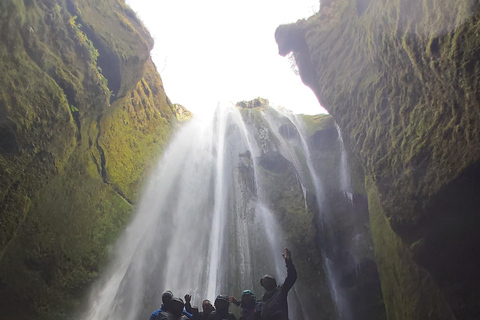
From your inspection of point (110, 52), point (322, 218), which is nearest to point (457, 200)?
point (322, 218)

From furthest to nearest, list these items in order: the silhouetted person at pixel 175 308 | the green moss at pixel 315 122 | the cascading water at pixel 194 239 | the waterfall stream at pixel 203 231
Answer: the green moss at pixel 315 122 → the waterfall stream at pixel 203 231 → the cascading water at pixel 194 239 → the silhouetted person at pixel 175 308

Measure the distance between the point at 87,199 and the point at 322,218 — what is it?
8559 mm

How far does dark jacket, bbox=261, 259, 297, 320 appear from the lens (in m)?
4.46

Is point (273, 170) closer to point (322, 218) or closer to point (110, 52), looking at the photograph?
point (322, 218)

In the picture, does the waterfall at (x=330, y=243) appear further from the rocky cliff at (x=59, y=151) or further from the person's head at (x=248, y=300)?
the rocky cliff at (x=59, y=151)

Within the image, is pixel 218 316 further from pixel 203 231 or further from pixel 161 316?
pixel 203 231

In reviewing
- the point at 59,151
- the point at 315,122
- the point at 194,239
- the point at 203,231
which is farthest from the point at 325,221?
the point at 59,151

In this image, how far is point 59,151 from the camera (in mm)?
6754

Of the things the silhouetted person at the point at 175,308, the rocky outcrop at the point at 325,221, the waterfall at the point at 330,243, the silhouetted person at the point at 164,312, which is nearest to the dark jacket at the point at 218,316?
the silhouetted person at the point at 175,308

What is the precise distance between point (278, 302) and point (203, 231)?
6784 mm

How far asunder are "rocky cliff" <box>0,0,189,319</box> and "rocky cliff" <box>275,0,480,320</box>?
25.3ft

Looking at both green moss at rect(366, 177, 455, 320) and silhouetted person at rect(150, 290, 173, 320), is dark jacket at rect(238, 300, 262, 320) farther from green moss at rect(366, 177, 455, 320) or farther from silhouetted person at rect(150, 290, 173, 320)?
green moss at rect(366, 177, 455, 320)

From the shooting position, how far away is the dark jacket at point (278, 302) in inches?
176

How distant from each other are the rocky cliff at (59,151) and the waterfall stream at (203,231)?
930 mm
